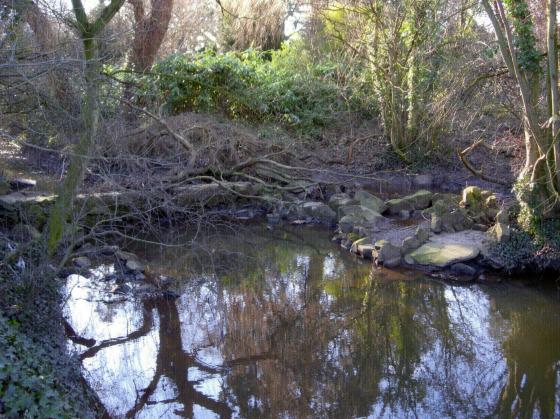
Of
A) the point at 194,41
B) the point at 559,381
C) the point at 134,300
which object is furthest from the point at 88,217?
the point at 194,41

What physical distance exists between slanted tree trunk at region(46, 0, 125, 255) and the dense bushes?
7.85 metres

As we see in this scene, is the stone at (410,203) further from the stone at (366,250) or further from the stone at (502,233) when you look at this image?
the stone at (502,233)

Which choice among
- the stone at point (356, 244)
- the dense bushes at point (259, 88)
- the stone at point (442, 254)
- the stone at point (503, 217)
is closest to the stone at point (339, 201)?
the stone at point (356, 244)

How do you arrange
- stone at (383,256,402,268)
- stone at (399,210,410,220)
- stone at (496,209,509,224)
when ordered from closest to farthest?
1. stone at (496,209,509,224)
2. stone at (383,256,402,268)
3. stone at (399,210,410,220)

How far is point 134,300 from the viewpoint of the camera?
882 centimetres

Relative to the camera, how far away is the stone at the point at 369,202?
45.9ft

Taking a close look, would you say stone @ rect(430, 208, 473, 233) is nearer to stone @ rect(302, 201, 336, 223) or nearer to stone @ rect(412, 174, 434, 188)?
stone @ rect(302, 201, 336, 223)

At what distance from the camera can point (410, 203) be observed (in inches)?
564

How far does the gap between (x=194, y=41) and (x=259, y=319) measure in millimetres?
15247

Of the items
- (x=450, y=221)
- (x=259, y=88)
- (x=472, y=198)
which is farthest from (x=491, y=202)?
(x=259, y=88)

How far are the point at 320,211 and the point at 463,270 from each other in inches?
180

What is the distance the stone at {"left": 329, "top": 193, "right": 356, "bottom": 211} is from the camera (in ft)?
46.2

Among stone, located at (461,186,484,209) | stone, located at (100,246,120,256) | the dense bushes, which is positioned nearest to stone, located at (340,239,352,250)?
stone, located at (461,186,484,209)

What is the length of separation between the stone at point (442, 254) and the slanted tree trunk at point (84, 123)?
564cm
